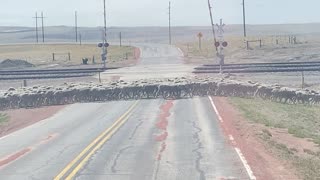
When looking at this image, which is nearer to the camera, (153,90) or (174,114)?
(174,114)

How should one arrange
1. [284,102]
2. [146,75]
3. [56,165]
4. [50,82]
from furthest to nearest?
[146,75] < [50,82] < [284,102] < [56,165]

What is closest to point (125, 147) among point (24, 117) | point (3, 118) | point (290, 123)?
point (290, 123)

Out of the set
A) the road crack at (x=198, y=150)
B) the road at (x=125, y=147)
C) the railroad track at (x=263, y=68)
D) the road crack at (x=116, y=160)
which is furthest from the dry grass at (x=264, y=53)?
the road crack at (x=116, y=160)

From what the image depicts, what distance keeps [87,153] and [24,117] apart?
1471 centimetres

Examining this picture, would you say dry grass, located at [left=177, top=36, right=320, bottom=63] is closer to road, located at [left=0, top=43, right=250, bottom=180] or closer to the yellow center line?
road, located at [left=0, top=43, right=250, bottom=180]

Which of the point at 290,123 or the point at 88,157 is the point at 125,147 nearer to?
the point at 88,157

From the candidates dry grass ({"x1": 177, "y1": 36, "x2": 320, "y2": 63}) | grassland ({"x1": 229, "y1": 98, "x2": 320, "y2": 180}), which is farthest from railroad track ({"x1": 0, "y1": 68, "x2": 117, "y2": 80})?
grassland ({"x1": 229, "y1": 98, "x2": 320, "y2": 180})

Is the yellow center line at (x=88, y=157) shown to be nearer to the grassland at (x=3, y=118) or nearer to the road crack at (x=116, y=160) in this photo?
the road crack at (x=116, y=160)

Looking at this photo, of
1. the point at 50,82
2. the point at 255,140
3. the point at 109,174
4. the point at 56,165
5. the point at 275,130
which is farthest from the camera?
the point at 50,82

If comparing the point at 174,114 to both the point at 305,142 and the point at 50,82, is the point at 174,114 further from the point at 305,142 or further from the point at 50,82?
the point at 50,82

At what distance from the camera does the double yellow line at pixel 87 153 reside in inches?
658

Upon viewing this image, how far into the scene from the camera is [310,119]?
101ft

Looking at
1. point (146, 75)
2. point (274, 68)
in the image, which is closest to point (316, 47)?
point (274, 68)

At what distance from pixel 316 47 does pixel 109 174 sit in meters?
76.8
